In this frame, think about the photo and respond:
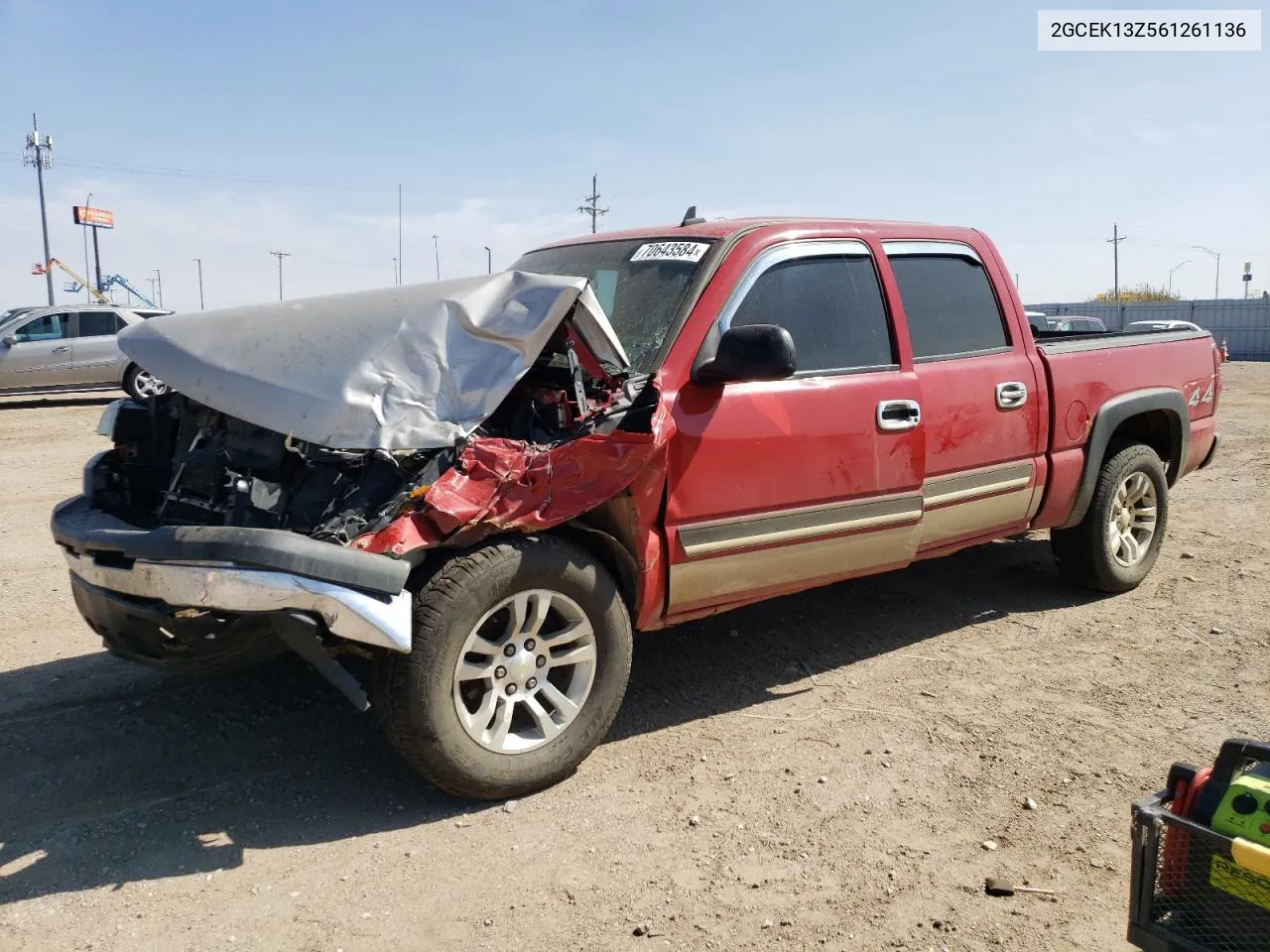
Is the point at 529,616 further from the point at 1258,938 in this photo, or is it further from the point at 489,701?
the point at 1258,938

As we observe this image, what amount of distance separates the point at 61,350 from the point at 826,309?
16.5m

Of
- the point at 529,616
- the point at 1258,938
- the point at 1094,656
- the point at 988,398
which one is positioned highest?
A: the point at 988,398

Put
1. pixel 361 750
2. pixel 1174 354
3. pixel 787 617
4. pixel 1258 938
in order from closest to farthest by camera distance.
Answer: pixel 1258 938
pixel 361 750
pixel 787 617
pixel 1174 354

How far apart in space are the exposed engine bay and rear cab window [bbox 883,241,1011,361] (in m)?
1.63

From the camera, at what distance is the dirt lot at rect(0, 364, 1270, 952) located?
8.95ft

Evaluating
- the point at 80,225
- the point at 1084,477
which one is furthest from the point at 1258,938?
the point at 80,225

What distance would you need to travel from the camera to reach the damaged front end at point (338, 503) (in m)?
2.85

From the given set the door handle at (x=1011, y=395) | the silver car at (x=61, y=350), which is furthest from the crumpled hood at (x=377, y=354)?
the silver car at (x=61, y=350)

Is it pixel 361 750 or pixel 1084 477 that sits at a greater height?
pixel 1084 477

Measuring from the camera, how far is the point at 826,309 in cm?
424

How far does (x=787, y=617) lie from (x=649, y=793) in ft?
6.54

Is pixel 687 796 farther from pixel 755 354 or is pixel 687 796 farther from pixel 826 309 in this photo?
pixel 826 309

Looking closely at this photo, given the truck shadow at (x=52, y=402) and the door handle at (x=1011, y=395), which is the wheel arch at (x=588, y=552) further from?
the truck shadow at (x=52, y=402)

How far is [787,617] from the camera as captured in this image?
5.24m
